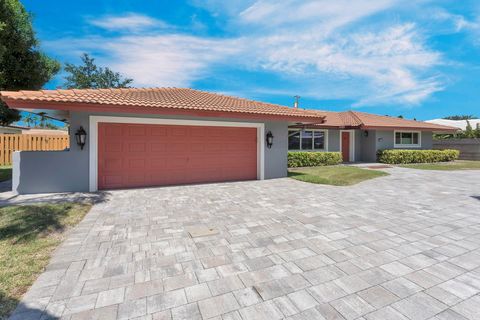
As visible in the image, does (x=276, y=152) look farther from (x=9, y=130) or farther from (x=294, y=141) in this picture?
(x=9, y=130)

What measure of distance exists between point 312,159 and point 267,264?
42.0 feet

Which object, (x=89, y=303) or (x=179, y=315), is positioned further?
(x=89, y=303)

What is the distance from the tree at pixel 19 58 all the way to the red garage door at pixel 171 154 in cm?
513

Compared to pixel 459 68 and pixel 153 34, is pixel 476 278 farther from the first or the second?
pixel 459 68

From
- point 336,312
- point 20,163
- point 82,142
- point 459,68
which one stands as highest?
point 459,68

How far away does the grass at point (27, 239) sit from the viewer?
2483 millimetres

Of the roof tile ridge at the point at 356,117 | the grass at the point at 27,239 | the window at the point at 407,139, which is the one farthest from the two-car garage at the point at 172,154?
the window at the point at 407,139

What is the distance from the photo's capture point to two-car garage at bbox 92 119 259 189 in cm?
782

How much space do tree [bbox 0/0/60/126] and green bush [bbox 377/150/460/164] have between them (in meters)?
19.8

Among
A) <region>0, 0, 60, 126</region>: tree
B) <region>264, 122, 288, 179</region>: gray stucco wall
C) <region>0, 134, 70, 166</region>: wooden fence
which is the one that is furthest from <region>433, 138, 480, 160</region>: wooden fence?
<region>0, 134, 70, 166</region>: wooden fence

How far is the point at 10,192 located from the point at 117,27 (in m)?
10.6

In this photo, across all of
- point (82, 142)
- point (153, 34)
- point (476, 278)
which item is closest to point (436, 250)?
point (476, 278)

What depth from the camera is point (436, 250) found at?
11.4ft

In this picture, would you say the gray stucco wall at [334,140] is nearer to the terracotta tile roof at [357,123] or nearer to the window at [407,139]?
the terracotta tile roof at [357,123]
